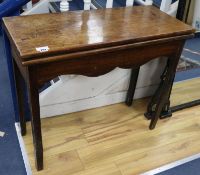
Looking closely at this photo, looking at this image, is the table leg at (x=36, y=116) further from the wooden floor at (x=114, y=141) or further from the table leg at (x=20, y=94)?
the table leg at (x=20, y=94)

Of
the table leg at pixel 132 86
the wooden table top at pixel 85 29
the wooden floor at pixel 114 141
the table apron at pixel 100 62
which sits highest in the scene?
the wooden table top at pixel 85 29

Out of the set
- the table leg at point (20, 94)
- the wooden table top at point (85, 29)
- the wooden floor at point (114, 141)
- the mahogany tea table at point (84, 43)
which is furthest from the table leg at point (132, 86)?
the table leg at point (20, 94)

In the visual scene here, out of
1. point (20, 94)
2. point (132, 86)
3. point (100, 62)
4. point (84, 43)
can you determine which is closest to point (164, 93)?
point (132, 86)

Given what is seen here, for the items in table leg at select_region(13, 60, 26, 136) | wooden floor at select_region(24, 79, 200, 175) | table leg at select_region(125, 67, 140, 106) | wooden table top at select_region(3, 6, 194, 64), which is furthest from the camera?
table leg at select_region(125, 67, 140, 106)

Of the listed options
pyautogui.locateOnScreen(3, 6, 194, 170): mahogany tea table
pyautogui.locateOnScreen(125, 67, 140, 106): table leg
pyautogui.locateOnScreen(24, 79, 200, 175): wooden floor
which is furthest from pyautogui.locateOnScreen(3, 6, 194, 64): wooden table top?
pyautogui.locateOnScreen(24, 79, 200, 175): wooden floor

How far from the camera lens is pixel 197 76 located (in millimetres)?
2375

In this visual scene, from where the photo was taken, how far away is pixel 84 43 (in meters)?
1.14

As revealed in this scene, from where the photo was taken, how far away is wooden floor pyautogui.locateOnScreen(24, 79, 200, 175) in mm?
1514

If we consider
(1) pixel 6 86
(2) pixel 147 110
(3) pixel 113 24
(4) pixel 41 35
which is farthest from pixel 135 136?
(1) pixel 6 86

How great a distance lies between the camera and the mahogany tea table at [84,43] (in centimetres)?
111

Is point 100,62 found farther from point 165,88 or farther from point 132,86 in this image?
point 132,86

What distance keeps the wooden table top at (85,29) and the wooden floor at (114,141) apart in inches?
26.8

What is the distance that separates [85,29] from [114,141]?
0.73 metres

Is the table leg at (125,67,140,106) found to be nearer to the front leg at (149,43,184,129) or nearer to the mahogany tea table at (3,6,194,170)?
the front leg at (149,43,184,129)
